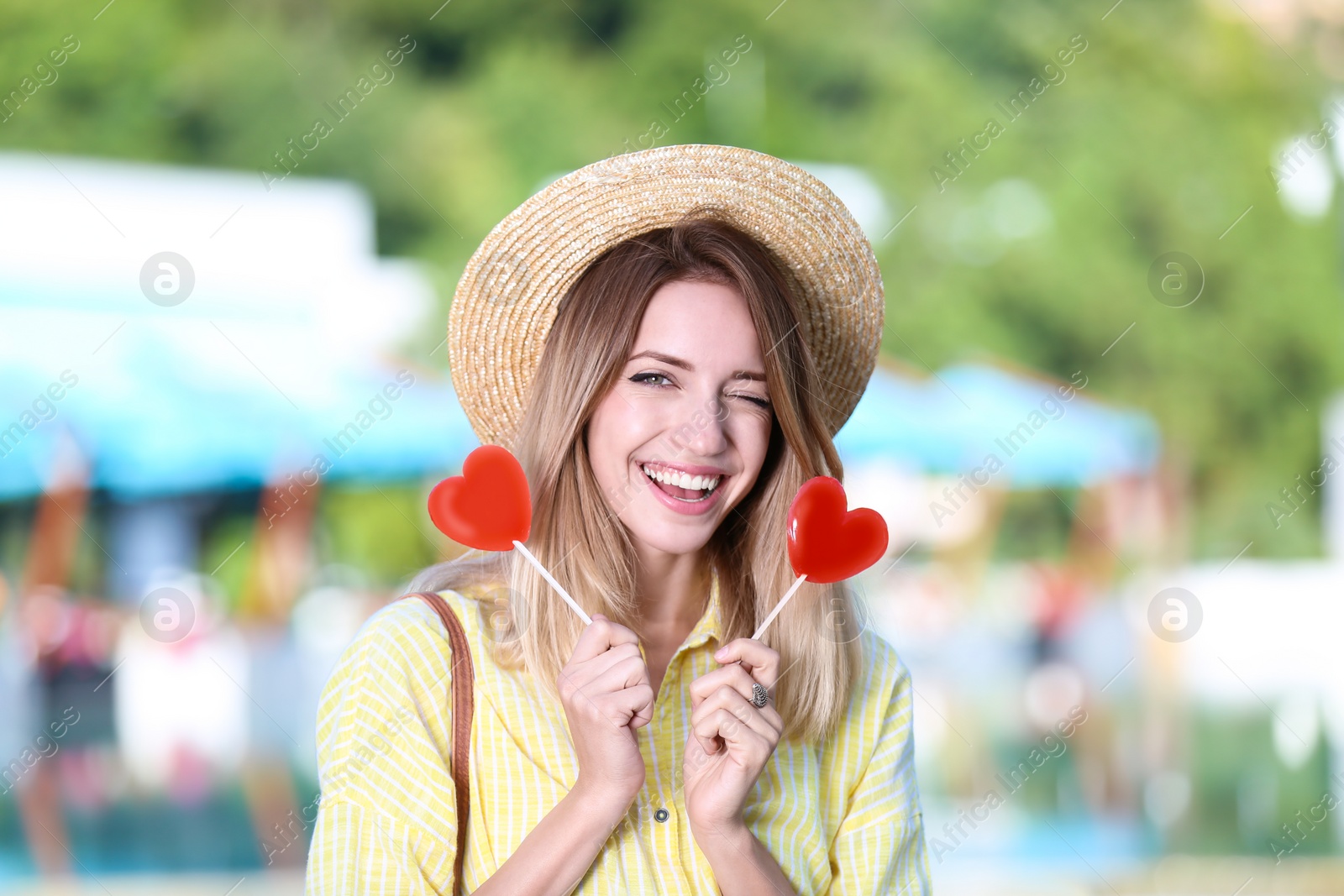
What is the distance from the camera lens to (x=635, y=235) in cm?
218

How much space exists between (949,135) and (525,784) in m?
13.8

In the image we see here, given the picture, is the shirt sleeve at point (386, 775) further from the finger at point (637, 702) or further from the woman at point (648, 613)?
the finger at point (637, 702)

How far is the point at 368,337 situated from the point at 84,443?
3450 mm

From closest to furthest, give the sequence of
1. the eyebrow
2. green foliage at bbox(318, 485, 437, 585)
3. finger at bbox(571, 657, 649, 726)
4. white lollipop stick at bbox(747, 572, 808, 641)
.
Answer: finger at bbox(571, 657, 649, 726), white lollipop stick at bbox(747, 572, 808, 641), the eyebrow, green foliage at bbox(318, 485, 437, 585)

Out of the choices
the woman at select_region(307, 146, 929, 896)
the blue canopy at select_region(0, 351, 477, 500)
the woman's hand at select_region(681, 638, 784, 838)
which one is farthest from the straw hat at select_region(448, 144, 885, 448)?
the blue canopy at select_region(0, 351, 477, 500)

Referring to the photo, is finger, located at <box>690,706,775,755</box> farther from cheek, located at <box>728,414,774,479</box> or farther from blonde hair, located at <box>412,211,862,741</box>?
cheek, located at <box>728,414,774,479</box>

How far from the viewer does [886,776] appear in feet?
6.85

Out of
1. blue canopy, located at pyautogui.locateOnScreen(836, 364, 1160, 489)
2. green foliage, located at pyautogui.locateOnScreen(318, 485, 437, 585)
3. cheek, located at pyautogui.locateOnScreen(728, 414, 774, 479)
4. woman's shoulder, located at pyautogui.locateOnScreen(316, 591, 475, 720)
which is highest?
green foliage, located at pyautogui.locateOnScreen(318, 485, 437, 585)

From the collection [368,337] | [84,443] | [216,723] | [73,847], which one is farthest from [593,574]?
[368,337]

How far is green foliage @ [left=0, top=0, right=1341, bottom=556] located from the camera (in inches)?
542

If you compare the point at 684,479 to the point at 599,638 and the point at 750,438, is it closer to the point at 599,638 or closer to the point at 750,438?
the point at 750,438

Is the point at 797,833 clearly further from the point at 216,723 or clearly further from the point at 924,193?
the point at 924,193

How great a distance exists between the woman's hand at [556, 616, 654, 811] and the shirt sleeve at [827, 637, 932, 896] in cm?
42

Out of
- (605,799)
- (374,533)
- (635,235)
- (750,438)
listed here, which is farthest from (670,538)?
(374,533)
